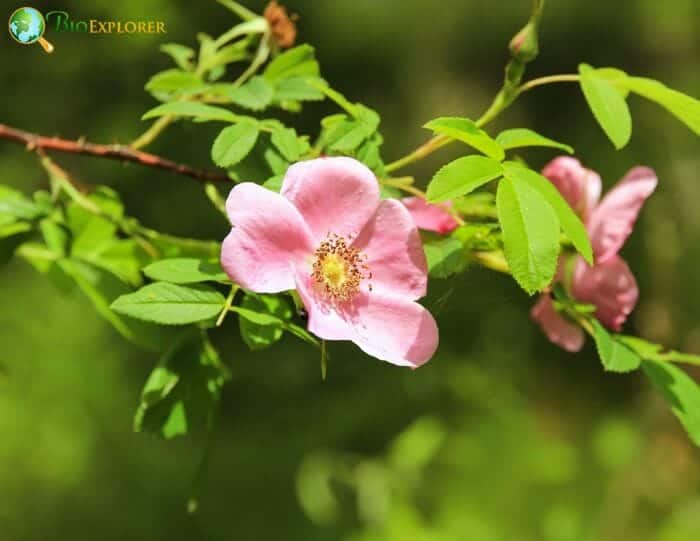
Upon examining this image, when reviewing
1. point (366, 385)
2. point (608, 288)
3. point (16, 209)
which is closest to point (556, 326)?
point (608, 288)

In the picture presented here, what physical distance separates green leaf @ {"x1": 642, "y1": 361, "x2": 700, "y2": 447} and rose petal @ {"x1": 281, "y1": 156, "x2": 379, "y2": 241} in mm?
208

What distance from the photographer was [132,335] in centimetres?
62

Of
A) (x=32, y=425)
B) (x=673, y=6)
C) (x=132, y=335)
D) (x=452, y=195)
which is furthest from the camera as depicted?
(x=673, y=6)

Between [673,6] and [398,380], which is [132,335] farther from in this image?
[673,6]

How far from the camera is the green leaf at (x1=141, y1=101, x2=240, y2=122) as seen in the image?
0.53m

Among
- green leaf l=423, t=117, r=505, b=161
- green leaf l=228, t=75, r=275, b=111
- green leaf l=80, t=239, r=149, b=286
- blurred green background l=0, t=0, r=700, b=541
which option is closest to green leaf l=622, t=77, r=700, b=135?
green leaf l=423, t=117, r=505, b=161

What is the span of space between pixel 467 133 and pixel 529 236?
0.07m

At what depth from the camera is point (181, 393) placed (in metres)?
0.56

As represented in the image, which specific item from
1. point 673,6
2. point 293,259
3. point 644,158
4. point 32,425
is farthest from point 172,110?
point 673,6

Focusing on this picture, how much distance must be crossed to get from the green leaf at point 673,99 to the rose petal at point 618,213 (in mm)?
42

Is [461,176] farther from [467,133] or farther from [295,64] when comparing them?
[295,64]

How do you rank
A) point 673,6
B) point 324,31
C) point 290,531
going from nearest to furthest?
point 290,531
point 324,31
point 673,6

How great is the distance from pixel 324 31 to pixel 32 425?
1.25 m

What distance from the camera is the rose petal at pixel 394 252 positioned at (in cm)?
49
